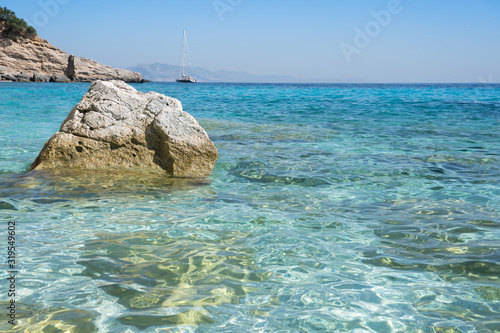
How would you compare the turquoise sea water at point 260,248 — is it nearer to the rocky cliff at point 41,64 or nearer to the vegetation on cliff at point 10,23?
the rocky cliff at point 41,64

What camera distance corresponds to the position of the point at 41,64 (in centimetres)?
7906

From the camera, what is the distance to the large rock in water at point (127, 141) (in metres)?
5.96

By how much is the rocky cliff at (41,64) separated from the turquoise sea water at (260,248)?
73.9 metres

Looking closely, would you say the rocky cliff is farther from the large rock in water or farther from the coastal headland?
the large rock in water

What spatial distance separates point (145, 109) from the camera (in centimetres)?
631

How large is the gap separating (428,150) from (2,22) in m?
85.6

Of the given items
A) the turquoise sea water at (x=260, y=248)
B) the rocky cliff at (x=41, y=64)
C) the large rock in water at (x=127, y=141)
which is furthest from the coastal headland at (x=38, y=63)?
the turquoise sea water at (x=260, y=248)

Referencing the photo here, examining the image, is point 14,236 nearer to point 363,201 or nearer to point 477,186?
point 363,201

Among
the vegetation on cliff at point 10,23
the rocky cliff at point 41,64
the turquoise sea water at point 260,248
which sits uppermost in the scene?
the vegetation on cliff at point 10,23

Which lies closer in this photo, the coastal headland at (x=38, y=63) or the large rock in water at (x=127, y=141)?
the large rock in water at (x=127, y=141)

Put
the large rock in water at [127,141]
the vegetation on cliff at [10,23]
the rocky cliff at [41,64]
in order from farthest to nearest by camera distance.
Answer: the vegetation on cliff at [10,23] < the rocky cliff at [41,64] < the large rock in water at [127,141]

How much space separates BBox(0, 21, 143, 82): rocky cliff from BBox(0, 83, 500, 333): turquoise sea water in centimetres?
7395

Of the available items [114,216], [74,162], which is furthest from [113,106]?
[114,216]

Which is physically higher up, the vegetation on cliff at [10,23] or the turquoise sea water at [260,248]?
the vegetation on cliff at [10,23]
